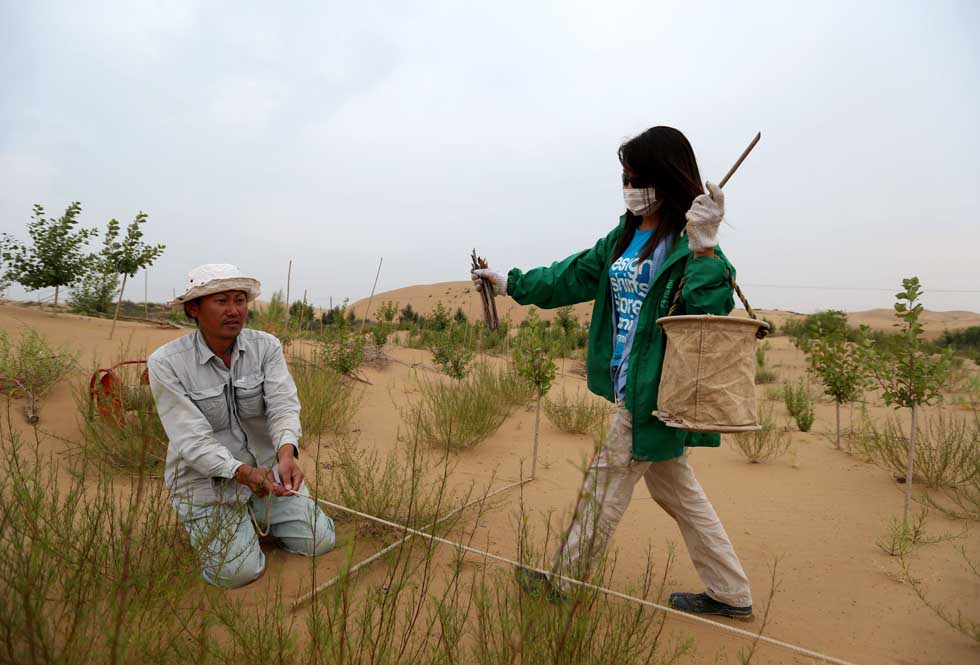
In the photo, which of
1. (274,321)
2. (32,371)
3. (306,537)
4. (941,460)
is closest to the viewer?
(306,537)

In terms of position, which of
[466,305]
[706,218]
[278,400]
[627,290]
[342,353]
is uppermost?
[466,305]

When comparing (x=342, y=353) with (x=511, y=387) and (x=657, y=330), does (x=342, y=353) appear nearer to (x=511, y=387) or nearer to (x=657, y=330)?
(x=511, y=387)

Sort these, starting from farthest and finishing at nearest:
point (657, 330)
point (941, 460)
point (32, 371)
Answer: point (32, 371), point (941, 460), point (657, 330)

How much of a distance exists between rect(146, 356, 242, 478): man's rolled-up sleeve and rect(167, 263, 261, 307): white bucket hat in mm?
334

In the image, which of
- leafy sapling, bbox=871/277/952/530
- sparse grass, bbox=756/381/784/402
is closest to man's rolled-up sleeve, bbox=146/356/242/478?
leafy sapling, bbox=871/277/952/530

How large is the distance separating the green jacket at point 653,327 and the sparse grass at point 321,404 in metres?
2.68

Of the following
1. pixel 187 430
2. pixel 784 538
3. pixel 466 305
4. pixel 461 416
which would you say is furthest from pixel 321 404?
pixel 466 305

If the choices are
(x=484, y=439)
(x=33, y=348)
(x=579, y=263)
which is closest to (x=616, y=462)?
(x=579, y=263)

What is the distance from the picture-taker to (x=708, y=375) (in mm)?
2018

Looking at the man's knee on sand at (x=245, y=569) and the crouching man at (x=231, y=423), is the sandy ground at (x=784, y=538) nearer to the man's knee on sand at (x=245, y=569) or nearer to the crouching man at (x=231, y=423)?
the man's knee on sand at (x=245, y=569)

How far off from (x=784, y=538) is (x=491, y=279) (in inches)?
90.3

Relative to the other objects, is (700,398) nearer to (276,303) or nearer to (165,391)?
(165,391)

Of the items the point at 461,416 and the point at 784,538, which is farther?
the point at 461,416

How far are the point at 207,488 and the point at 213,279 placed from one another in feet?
3.10
